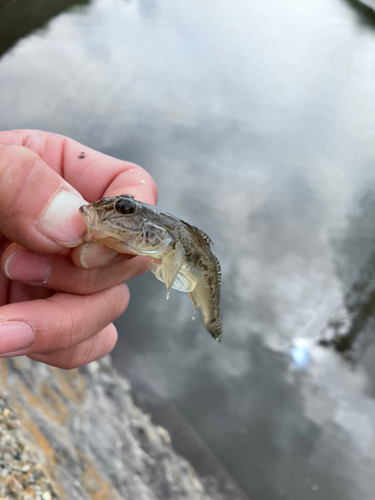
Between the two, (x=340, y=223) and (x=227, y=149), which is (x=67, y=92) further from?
(x=340, y=223)

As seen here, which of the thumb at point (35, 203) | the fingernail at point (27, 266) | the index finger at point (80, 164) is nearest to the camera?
the thumb at point (35, 203)

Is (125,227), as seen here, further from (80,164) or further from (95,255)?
(80,164)

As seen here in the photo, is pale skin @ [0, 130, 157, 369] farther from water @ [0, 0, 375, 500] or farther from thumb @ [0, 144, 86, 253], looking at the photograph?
water @ [0, 0, 375, 500]

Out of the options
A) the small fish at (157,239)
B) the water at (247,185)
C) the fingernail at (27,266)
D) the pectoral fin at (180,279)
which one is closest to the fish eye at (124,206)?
the small fish at (157,239)

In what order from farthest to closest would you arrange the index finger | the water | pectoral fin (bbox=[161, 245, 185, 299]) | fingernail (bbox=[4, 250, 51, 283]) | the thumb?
the water → the index finger → fingernail (bbox=[4, 250, 51, 283]) → pectoral fin (bbox=[161, 245, 185, 299]) → the thumb

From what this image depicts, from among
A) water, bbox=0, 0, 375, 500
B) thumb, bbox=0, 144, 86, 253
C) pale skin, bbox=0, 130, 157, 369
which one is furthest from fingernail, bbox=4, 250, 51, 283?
water, bbox=0, 0, 375, 500

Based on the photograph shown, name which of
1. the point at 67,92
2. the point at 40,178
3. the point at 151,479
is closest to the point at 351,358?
the point at 151,479

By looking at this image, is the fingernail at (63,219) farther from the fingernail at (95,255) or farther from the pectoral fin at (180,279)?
the pectoral fin at (180,279)
